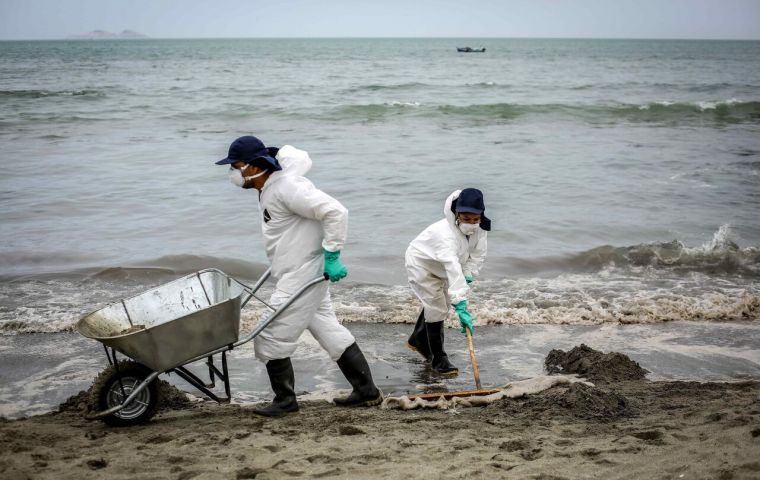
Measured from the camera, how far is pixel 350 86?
1341 inches

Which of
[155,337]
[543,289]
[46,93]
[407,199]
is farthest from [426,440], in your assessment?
[46,93]

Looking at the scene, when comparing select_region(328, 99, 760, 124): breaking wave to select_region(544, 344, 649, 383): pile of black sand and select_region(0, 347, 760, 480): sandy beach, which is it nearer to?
select_region(544, 344, 649, 383): pile of black sand

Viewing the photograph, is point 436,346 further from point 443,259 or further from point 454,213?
point 454,213

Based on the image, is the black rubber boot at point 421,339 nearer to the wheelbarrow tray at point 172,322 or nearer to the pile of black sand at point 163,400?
the wheelbarrow tray at point 172,322

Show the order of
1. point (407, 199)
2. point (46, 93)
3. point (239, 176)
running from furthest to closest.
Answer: point (46, 93) → point (407, 199) → point (239, 176)

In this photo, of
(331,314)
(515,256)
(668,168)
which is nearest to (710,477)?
(331,314)

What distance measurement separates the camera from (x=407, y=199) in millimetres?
12047

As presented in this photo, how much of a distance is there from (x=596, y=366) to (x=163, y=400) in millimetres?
3087

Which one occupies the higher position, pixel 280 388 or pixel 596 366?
pixel 280 388

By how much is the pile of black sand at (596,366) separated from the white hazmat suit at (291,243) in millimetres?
2130

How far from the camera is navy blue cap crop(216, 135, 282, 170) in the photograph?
421 cm

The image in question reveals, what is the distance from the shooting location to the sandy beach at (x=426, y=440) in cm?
335

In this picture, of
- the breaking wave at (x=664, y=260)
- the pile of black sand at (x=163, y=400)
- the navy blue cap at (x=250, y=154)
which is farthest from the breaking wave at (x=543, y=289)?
the navy blue cap at (x=250, y=154)

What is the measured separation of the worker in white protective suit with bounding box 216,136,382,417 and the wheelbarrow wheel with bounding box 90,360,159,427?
2.18ft
